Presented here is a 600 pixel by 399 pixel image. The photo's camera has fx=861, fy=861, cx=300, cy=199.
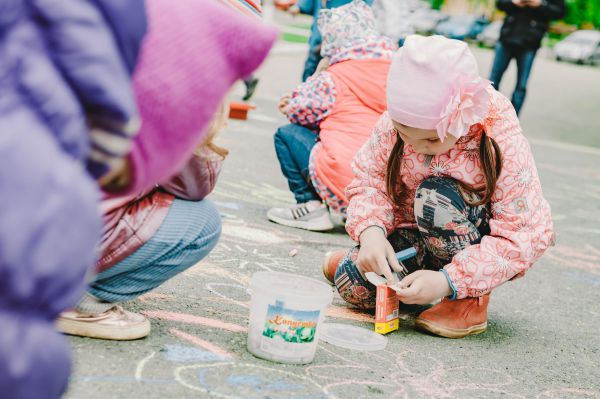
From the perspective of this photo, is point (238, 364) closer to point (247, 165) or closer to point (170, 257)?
point (170, 257)

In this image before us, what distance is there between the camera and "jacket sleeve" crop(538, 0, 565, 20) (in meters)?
7.63

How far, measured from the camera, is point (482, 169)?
2543 millimetres

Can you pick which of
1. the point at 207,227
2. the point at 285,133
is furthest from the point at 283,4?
the point at 207,227

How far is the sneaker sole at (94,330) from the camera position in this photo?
2.07 meters

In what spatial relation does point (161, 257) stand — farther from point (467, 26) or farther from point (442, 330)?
point (467, 26)

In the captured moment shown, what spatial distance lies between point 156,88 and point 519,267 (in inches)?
62.6

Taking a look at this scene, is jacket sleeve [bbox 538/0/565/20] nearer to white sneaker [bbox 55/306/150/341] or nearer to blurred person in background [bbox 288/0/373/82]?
blurred person in background [bbox 288/0/373/82]

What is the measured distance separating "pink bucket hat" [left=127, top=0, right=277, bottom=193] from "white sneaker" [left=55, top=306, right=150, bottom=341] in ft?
2.83

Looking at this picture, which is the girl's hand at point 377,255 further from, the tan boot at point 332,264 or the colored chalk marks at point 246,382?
the colored chalk marks at point 246,382

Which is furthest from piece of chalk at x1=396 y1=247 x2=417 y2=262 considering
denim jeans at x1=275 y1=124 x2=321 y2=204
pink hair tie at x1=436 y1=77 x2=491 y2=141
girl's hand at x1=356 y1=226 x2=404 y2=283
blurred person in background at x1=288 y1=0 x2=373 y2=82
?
blurred person in background at x1=288 y1=0 x2=373 y2=82

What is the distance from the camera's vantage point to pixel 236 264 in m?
3.00

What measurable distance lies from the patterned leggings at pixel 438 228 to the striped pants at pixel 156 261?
0.73 m

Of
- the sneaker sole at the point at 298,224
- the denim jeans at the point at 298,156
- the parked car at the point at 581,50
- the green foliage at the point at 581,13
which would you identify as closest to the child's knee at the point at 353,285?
the sneaker sole at the point at 298,224

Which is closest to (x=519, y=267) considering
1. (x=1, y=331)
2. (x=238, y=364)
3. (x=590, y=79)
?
(x=238, y=364)
